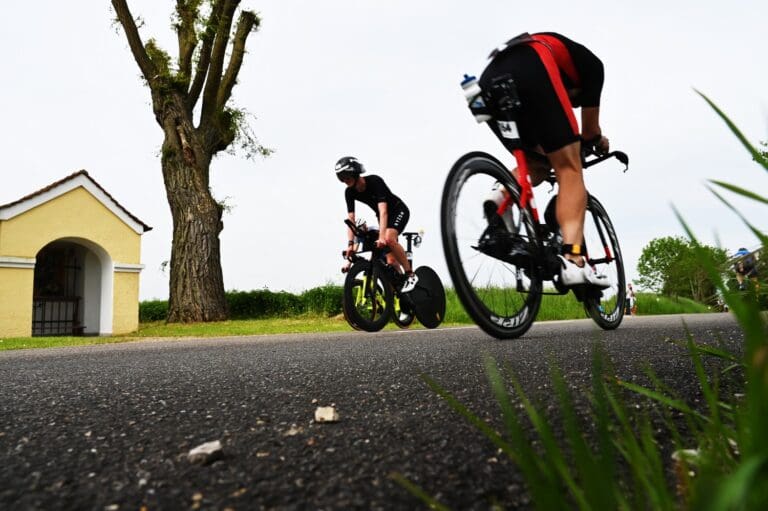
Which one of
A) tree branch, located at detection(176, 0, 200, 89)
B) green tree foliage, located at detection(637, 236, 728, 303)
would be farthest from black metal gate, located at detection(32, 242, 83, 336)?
green tree foliage, located at detection(637, 236, 728, 303)

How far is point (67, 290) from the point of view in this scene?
17500 millimetres

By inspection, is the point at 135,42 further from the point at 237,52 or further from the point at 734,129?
the point at 734,129

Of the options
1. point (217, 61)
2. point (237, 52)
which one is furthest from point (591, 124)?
point (237, 52)

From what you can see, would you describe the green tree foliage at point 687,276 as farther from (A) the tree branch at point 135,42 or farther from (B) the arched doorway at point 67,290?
(B) the arched doorway at point 67,290

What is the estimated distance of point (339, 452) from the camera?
151 cm

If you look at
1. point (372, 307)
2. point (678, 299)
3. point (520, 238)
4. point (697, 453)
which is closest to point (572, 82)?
point (520, 238)

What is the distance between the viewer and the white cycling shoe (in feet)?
9.23

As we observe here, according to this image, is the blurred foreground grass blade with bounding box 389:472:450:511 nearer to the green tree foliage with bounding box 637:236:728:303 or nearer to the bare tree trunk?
the green tree foliage with bounding box 637:236:728:303

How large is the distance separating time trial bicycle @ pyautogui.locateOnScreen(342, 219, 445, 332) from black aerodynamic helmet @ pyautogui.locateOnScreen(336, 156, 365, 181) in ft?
2.13

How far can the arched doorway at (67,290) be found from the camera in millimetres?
16875

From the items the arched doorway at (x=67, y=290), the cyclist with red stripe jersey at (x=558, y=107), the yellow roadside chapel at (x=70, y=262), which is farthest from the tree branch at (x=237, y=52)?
the cyclist with red stripe jersey at (x=558, y=107)

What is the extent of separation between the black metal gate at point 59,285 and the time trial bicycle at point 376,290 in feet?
42.2

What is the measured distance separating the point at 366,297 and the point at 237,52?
12.4 meters

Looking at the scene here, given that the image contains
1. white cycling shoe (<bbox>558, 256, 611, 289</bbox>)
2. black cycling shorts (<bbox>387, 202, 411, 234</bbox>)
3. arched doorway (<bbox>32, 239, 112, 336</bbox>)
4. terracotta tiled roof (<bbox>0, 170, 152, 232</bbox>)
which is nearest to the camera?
white cycling shoe (<bbox>558, 256, 611, 289</bbox>)
